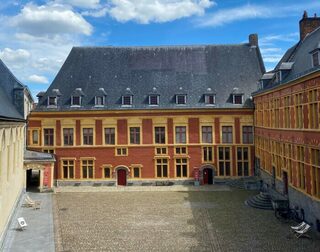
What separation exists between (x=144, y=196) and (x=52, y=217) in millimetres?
9691

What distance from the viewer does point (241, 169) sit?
3850cm

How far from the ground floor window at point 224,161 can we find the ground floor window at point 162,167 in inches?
222

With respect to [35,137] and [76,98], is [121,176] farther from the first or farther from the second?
[35,137]

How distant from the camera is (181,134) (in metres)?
38.7

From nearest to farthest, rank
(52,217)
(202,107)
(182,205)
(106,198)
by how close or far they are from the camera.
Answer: (52,217) < (182,205) < (106,198) < (202,107)

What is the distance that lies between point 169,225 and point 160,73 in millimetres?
21383

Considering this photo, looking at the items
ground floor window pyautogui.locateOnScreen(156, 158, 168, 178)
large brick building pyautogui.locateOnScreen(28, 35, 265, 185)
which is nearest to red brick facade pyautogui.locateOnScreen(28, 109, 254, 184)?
large brick building pyautogui.locateOnScreen(28, 35, 265, 185)

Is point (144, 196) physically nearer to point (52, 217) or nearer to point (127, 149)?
point (127, 149)

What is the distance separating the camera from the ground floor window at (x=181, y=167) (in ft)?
127

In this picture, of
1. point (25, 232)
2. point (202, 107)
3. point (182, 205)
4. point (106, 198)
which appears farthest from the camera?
point (202, 107)

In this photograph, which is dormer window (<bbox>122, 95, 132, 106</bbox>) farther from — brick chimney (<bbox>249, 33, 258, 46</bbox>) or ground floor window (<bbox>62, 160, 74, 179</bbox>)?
brick chimney (<bbox>249, 33, 258, 46</bbox>)

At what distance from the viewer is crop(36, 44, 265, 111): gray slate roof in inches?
1534

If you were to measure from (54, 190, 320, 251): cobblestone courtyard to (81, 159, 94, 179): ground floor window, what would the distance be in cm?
590

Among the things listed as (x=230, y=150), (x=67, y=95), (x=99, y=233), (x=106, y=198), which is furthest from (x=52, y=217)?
(x=230, y=150)
